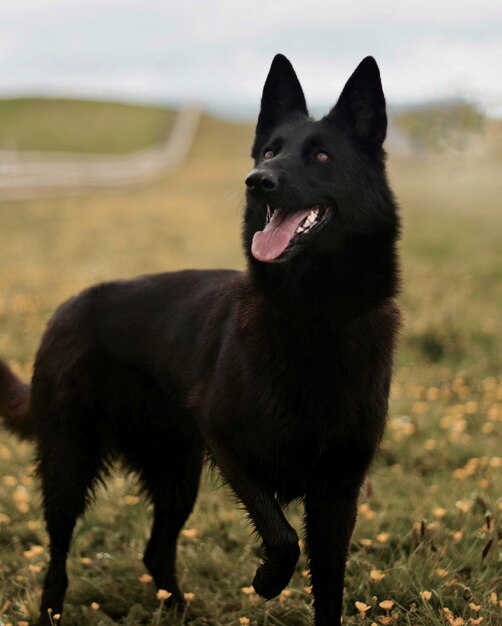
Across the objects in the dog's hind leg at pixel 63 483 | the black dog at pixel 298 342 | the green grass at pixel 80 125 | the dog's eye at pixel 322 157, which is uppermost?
the dog's eye at pixel 322 157

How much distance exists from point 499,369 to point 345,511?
4438 mm

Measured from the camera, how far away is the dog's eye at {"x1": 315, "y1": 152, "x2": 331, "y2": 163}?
116 inches

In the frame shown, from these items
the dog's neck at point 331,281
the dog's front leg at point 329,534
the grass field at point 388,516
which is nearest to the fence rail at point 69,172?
the grass field at point 388,516

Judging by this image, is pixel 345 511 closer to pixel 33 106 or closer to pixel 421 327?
pixel 421 327

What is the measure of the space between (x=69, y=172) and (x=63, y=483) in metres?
26.0

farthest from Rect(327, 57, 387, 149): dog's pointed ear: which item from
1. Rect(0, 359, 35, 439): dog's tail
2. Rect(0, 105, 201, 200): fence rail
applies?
Rect(0, 105, 201, 200): fence rail

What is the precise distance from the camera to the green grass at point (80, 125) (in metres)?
44.8

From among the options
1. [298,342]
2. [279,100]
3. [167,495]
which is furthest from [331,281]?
[167,495]

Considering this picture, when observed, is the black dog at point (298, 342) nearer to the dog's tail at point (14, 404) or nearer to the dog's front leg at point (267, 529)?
the dog's front leg at point (267, 529)

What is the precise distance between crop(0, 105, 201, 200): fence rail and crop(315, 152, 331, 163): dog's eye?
69.0 ft

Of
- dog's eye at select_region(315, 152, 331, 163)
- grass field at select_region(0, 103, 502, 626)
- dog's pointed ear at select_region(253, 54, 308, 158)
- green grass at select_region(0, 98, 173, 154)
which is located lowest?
green grass at select_region(0, 98, 173, 154)

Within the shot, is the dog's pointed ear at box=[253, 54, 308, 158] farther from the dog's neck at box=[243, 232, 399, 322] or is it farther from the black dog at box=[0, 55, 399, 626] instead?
the dog's neck at box=[243, 232, 399, 322]

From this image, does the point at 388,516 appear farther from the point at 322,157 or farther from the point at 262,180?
the point at 262,180

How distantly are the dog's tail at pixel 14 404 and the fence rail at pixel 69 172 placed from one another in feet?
64.9
